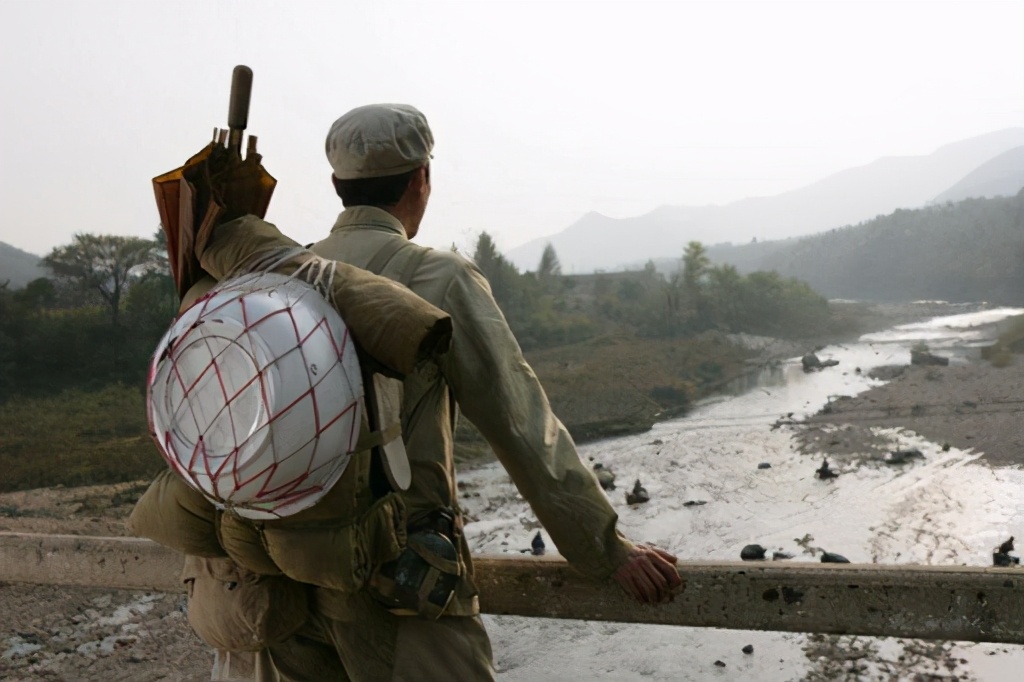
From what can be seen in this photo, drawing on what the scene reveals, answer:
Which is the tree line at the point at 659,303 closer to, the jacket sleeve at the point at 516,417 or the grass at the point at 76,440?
the grass at the point at 76,440

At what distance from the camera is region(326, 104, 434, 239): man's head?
1.44 meters

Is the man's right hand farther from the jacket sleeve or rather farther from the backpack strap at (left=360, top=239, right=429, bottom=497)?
the backpack strap at (left=360, top=239, right=429, bottom=497)

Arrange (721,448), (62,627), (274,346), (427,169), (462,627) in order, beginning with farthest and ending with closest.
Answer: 1. (721,448)
2. (62,627)
3. (427,169)
4. (462,627)
5. (274,346)

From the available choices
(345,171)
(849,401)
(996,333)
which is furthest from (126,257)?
(996,333)

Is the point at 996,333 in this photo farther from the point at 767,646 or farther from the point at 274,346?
the point at 274,346

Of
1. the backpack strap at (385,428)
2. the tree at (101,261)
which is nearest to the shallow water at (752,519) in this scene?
the backpack strap at (385,428)

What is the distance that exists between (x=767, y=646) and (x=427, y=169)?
3169mm

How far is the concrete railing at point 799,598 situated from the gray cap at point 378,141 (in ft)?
2.73

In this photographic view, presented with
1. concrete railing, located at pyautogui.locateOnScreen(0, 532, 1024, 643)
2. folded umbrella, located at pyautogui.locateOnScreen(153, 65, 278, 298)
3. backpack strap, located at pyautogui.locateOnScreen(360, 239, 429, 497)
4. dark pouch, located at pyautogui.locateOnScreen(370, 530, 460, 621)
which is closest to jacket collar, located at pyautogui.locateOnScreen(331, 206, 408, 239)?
folded umbrella, located at pyautogui.locateOnScreen(153, 65, 278, 298)

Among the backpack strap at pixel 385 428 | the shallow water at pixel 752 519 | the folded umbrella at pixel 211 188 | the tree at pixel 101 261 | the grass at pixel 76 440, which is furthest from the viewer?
the tree at pixel 101 261

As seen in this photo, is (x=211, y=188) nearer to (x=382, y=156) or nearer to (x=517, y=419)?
(x=382, y=156)

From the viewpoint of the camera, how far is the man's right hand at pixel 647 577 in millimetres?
1488

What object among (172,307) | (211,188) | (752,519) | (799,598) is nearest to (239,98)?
(211,188)

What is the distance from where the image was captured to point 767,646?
377 centimetres
